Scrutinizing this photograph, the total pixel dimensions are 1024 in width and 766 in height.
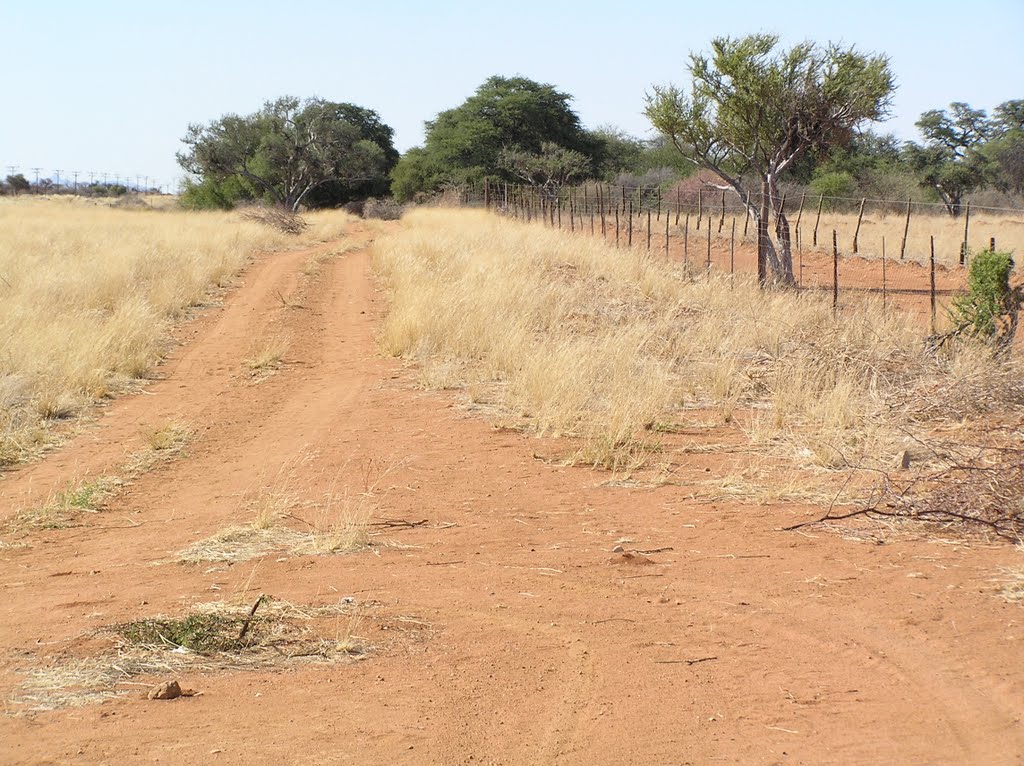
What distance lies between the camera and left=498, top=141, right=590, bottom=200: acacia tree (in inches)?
1853

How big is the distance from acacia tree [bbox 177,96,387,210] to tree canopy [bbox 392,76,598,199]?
4.75m

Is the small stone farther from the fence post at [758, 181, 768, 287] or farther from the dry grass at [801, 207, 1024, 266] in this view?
the dry grass at [801, 207, 1024, 266]

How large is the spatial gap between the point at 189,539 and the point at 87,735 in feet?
7.41

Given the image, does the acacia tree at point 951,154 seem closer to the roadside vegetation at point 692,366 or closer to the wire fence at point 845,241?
the wire fence at point 845,241

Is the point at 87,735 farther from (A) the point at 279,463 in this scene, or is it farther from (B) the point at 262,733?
(A) the point at 279,463

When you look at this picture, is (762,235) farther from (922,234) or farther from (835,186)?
(835,186)

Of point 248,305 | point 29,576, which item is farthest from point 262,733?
point 248,305

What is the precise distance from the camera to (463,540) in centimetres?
535

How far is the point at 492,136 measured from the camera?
49344 mm

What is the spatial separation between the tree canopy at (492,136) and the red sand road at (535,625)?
1680 inches

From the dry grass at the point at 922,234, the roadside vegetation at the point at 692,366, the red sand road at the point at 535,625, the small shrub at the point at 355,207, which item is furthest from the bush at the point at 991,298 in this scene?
the small shrub at the point at 355,207

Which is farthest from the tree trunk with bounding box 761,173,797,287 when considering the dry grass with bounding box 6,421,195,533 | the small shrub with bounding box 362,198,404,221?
the small shrub with bounding box 362,198,404,221

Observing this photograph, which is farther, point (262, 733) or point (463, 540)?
point (463, 540)

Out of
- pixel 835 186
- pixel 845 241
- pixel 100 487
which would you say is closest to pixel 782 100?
pixel 845 241
